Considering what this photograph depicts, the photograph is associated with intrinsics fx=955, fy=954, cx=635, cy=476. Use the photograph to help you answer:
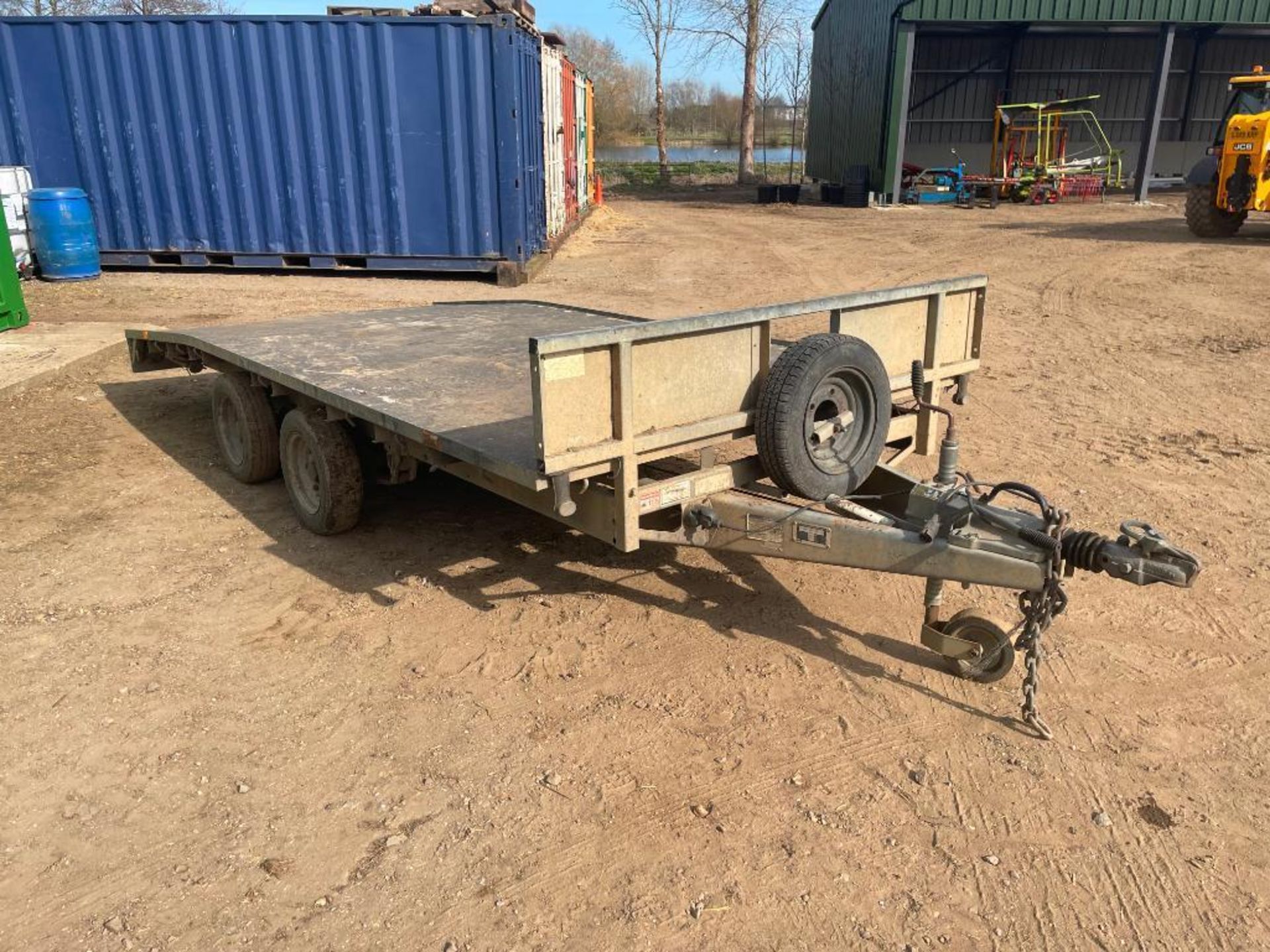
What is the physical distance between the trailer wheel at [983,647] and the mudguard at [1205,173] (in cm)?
1571

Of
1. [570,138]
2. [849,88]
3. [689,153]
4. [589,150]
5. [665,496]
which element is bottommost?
[665,496]

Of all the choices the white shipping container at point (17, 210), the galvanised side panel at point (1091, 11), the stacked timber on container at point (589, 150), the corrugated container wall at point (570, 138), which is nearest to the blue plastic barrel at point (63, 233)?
the white shipping container at point (17, 210)

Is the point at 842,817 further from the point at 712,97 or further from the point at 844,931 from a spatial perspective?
the point at 712,97

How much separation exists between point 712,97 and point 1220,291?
56.0 metres

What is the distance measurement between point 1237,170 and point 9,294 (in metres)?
17.1

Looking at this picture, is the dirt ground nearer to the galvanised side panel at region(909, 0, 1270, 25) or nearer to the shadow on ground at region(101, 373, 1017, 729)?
the shadow on ground at region(101, 373, 1017, 729)

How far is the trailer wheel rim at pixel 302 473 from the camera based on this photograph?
5191 millimetres

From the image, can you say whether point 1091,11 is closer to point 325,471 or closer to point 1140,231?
point 1140,231

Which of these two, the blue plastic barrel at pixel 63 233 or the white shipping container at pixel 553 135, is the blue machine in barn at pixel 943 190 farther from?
the blue plastic barrel at pixel 63 233

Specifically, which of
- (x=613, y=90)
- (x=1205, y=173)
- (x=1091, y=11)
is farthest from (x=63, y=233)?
(x=613, y=90)

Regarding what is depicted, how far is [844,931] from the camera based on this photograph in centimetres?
256

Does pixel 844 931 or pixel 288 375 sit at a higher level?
pixel 288 375

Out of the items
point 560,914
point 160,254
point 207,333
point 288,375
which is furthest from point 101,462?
point 160,254

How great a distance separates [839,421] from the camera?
3.90m
